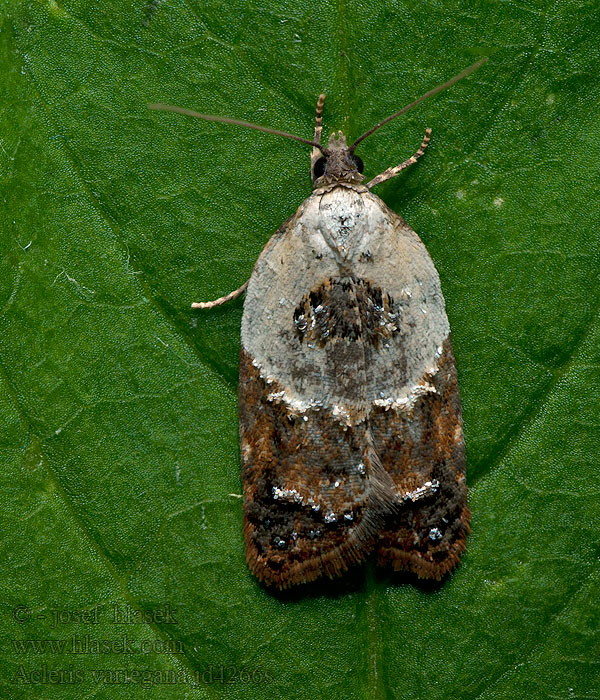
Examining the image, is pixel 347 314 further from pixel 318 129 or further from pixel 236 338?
pixel 318 129

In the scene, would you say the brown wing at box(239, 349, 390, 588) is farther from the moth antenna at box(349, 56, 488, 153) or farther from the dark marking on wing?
the moth antenna at box(349, 56, 488, 153)

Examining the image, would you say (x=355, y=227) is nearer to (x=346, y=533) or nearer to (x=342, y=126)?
(x=342, y=126)

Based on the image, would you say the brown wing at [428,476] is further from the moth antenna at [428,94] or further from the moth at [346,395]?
the moth antenna at [428,94]

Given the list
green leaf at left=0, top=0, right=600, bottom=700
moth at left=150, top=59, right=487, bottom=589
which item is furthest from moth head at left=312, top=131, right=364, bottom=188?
green leaf at left=0, top=0, right=600, bottom=700

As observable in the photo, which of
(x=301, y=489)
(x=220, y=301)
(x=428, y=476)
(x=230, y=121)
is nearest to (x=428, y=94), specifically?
(x=230, y=121)

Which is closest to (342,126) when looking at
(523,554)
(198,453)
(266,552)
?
(198,453)
